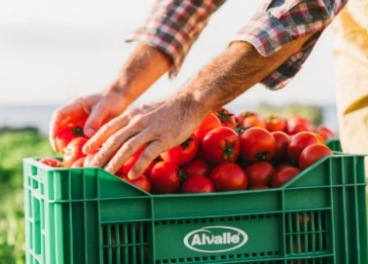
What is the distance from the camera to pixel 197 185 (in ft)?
8.96

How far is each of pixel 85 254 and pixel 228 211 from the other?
1.58 ft

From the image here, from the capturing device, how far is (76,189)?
2.52 m

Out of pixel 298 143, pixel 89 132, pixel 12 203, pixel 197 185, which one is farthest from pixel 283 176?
Answer: pixel 12 203

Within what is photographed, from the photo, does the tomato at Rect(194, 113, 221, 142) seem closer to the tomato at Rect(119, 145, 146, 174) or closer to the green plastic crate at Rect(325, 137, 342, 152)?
the tomato at Rect(119, 145, 146, 174)

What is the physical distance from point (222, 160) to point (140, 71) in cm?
97

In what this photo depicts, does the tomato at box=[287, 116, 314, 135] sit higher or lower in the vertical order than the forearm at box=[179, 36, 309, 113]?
lower

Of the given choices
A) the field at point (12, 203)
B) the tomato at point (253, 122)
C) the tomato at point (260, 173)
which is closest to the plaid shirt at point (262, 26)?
the tomato at point (253, 122)

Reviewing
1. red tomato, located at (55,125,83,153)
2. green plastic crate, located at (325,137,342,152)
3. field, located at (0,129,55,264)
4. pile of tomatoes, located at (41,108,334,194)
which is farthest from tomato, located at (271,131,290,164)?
field, located at (0,129,55,264)

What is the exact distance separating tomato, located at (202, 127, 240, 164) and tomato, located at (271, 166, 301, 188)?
0.19 m

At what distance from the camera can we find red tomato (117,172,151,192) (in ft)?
8.78

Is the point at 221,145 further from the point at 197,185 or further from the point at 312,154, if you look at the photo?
the point at 312,154

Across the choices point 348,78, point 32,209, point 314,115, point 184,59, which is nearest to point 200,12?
point 184,59

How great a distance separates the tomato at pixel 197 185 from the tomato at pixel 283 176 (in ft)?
0.70

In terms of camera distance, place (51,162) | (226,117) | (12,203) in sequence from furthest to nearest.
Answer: (12,203)
(226,117)
(51,162)
